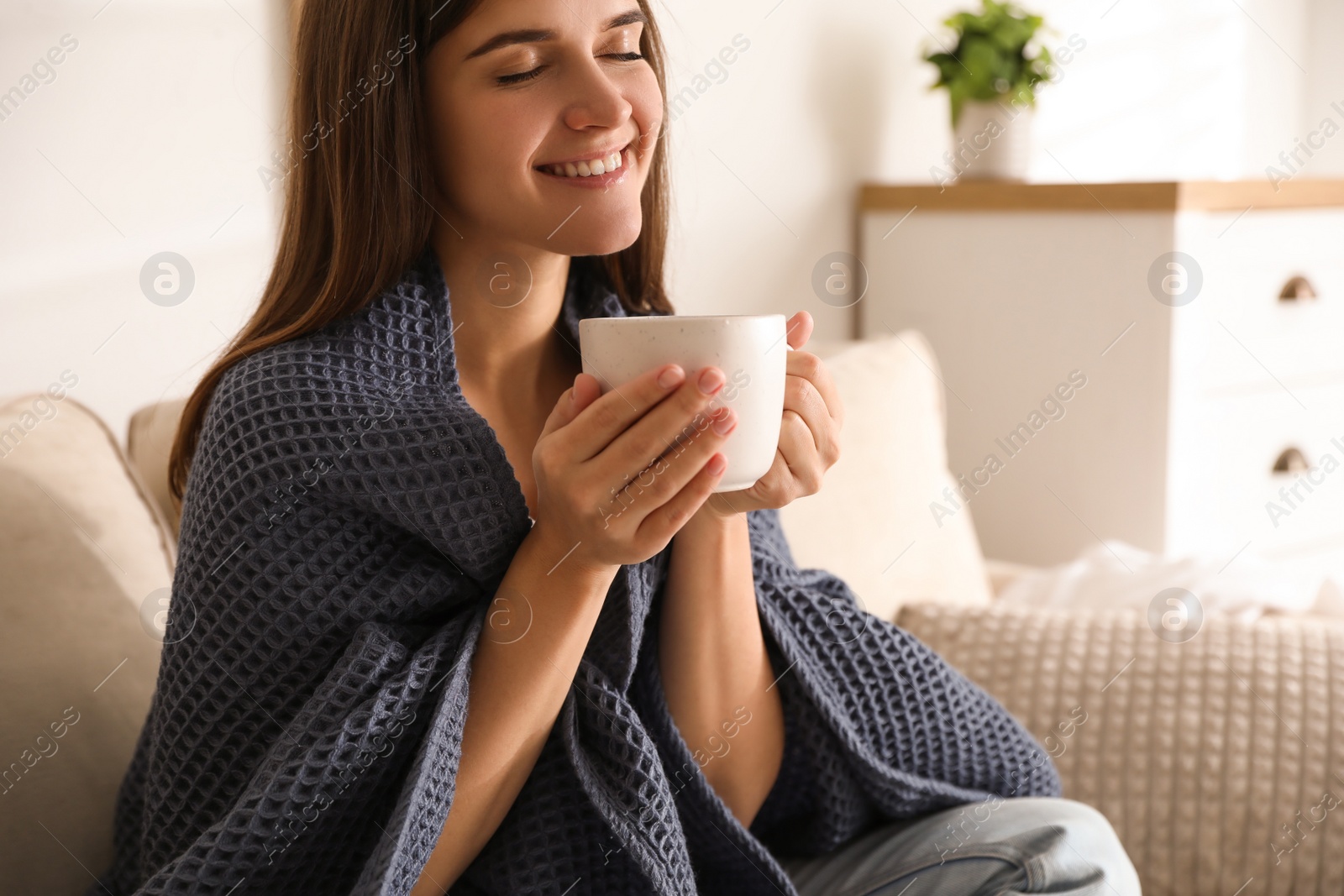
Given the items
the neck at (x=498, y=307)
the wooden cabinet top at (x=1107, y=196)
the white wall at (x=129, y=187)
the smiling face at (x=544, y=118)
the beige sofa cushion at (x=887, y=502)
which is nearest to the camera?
the smiling face at (x=544, y=118)

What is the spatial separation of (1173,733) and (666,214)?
28.2 inches

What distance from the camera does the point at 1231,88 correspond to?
10.3ft

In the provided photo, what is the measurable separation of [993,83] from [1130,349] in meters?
0.58

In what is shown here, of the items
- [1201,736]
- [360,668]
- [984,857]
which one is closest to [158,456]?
[360,668]

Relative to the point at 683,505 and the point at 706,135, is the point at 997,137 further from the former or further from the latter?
the point at 683,505

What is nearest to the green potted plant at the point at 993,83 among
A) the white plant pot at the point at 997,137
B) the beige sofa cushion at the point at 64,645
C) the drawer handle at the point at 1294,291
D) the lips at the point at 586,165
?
the white plant pot at the point at 997,137

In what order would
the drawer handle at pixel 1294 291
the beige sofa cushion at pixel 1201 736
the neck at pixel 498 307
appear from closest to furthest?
the neck at pixel 498 307 → the beige sofa cushion at pixel 1201 736 → the drawer handle at pixel 1294 291

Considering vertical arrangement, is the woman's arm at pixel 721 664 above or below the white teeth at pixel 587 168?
below

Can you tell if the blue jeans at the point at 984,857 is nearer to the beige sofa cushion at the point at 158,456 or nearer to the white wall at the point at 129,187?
the beige sofa cushion at the point at 158,456

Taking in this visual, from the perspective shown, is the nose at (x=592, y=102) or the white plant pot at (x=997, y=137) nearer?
the nose at (x=592, y=102)

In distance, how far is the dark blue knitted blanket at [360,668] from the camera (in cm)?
75

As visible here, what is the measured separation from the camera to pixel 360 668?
768mm

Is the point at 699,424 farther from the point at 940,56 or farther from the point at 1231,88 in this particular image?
the point at 1231,88

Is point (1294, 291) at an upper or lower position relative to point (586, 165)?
lower
